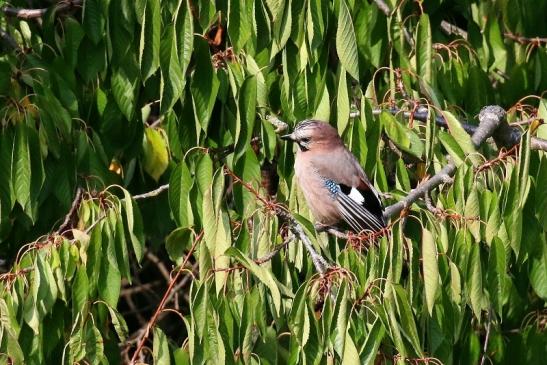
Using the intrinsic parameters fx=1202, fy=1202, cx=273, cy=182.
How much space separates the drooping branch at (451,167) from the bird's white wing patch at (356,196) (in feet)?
2.09

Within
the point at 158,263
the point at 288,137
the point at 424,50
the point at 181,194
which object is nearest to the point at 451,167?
the point at 424,50

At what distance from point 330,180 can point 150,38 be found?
1.80m

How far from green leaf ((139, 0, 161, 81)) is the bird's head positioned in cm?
85

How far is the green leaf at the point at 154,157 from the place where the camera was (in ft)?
20.1

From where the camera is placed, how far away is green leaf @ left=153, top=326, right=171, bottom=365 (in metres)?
4.56

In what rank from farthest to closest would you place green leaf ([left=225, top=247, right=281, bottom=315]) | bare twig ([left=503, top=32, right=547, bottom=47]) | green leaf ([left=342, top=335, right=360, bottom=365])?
bare twig ([left=503, top=32, right=547, bottom=47]) → green leaf ([left=225, top=247, right=281, bottom=315]) → green leaf ([left=342, top=335, right=360, bottom=365])

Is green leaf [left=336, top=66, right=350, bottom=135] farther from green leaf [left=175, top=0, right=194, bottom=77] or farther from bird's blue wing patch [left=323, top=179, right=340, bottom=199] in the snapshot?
bird's blue wing patch [left=323, top=179, right=340, bottom=199]

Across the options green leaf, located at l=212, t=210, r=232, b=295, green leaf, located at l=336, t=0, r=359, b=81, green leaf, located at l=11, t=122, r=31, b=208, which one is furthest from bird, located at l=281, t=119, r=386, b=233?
green leaf, located at l=212, t=210, r=232, b=295

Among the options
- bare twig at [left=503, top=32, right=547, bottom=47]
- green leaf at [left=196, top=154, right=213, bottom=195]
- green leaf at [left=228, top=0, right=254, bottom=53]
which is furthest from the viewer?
bare twig at [left=503, top=32, right=547, bottom=47]

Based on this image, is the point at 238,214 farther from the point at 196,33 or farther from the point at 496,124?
the point at 496,124

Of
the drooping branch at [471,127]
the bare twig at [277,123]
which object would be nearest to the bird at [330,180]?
the bare twig at [277,123]

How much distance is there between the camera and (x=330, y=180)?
21.3 ft

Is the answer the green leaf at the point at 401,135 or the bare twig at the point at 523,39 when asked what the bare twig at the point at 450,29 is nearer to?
the bare twig at the point at 523,39

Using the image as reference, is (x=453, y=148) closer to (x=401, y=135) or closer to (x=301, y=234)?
(x=401, y=135)
